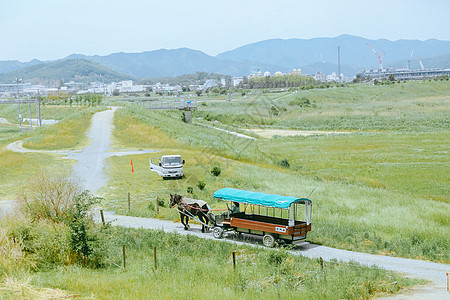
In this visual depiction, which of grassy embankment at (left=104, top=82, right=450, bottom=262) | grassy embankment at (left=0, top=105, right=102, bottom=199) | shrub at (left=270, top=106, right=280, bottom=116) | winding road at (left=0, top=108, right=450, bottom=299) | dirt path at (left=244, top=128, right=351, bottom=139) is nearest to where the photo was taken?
winding road at (left=0, top=108, right=450, bottom=299)

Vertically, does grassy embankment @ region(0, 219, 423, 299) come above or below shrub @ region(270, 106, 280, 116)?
above

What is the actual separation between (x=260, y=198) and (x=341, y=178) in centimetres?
2506

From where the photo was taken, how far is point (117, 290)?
48.6 feet

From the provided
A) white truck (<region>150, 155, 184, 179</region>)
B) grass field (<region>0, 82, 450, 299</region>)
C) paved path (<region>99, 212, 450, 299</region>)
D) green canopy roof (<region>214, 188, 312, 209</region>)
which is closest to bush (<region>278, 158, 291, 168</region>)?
grass field (<region>0, 82, 450, 299</region>)

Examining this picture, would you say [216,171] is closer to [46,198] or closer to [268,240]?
[268,240]

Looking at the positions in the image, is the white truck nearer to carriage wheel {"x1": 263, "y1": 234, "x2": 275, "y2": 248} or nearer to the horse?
the horse

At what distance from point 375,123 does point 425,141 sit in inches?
1359

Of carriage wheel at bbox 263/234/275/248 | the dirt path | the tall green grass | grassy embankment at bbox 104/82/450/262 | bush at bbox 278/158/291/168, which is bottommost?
the dirt path

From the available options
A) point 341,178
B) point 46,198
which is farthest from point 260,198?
point 341,178

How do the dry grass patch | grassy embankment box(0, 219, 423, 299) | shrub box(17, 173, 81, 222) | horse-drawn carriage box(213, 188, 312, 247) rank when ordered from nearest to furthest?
grassy embankment box(0, 219, 423, 299) → horse-drawn carriage box(213, 188, 312, 247) → shrub box(17, 173, 81, 222) → the dry grass patch

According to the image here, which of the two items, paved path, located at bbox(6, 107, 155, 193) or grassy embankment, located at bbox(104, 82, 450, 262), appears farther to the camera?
paved path, located at bbox(6, 107, 155, 193)

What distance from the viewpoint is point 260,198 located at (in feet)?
74.8

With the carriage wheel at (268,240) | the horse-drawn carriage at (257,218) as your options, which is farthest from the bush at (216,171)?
the carriage wheel at (268,240)

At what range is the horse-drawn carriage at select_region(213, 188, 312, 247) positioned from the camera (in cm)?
2184
